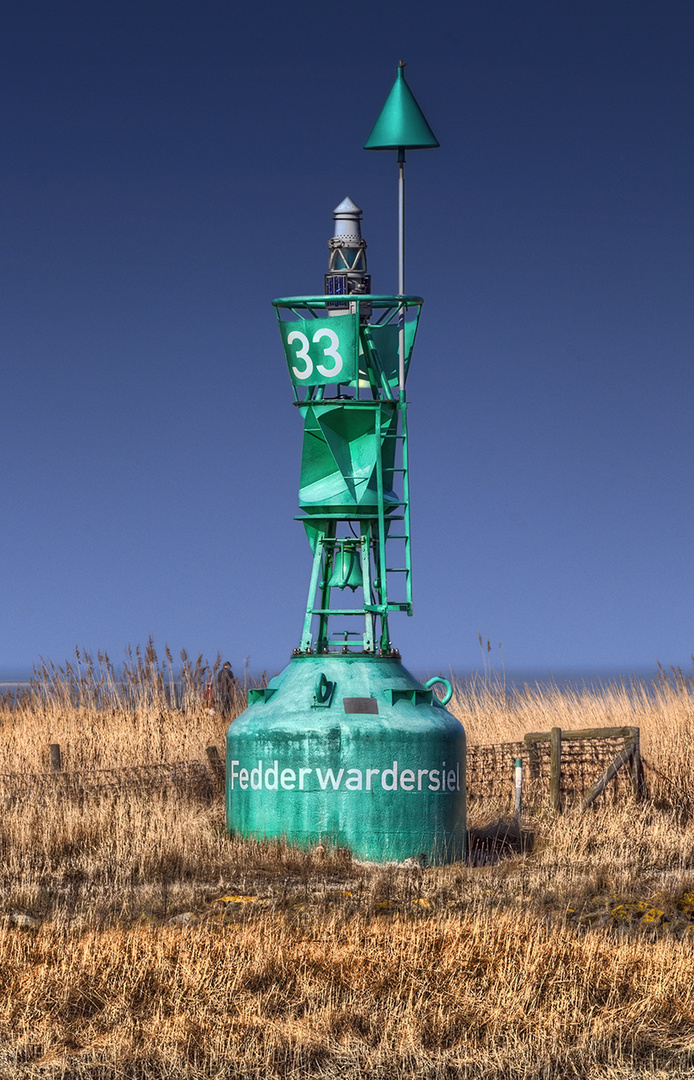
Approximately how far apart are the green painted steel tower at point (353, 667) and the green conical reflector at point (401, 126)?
0.05ft

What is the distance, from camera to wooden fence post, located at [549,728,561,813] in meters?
19.1

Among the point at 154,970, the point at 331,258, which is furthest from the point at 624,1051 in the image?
the point at 331,258

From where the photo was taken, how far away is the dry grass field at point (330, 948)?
9.04 m

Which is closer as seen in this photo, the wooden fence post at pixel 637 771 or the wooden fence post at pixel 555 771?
the wooden fence post at pixel 555 771

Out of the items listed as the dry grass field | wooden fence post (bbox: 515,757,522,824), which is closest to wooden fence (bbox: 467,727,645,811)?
the dry grass field

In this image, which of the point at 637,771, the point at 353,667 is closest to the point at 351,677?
the point at 353,667

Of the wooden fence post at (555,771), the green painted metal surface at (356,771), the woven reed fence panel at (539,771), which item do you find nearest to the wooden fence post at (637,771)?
the woven reed fence panel at (539,771)

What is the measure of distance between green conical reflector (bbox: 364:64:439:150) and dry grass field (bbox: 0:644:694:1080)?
24.6ft

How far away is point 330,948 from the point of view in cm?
1098


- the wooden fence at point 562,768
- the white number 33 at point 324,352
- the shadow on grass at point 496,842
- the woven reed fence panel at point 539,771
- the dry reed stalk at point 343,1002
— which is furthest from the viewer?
the woven reed fence panel at point 539,771

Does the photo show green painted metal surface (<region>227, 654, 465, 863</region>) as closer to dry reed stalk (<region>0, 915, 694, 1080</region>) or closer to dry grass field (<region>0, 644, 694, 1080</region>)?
dry grass field (<region>0, 644, 694, 1080</region>)

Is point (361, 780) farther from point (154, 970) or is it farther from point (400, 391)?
point (154, 970)

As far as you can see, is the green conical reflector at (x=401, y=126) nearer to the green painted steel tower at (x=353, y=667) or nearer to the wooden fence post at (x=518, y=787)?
the green painted steel tower at (x=353, y=667)

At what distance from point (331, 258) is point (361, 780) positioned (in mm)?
5573
